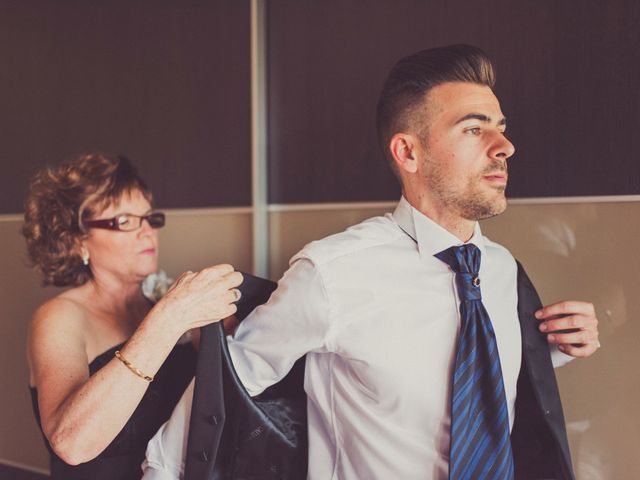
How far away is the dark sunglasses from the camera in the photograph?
189 centimetres

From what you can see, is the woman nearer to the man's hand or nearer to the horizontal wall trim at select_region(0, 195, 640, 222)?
the horizontal wall trim at select_region(0, 195, 640, 222)

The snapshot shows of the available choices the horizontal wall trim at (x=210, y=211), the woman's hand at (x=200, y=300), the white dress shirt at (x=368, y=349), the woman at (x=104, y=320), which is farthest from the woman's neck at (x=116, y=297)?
the white dress shirt at (x=368, y=349)

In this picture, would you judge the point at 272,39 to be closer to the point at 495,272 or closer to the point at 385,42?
the point at 385,42

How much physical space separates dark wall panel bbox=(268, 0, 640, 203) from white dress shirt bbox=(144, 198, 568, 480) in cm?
43

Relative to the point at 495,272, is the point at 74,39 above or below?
above

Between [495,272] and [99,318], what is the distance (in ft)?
3.77

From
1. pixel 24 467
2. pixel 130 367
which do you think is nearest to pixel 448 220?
pixel 130 367

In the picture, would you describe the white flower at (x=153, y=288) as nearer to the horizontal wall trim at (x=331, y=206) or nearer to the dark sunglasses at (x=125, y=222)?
the dark sunglasses at (x=125, y=222)

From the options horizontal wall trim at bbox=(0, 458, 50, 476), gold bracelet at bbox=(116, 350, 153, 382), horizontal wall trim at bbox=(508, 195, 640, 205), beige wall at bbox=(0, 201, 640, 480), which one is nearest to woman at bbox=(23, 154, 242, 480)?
gold bracelet at bbox=(116, 350, 153, 382)

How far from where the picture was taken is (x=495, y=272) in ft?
5.04

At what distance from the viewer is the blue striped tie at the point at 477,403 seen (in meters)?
1.30

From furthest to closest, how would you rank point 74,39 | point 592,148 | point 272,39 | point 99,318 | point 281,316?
point 74,39
point 272,39
point 99,318
point 592,148
point 281,316

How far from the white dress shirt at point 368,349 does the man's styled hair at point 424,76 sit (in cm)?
22

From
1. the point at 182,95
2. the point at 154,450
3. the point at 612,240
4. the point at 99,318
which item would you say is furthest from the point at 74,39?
the point at 612,240
